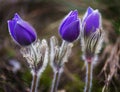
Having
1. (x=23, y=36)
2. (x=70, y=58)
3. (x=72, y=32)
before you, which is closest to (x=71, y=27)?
(x=72, y=32)

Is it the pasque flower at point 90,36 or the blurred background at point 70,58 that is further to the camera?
the blurred background at point 70,58

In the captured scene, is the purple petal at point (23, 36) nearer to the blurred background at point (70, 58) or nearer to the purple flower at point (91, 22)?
the purple flower at point (91, 22)

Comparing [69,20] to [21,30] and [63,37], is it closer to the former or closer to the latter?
[63,37]

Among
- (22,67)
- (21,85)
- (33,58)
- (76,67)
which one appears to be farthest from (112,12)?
(33,58)

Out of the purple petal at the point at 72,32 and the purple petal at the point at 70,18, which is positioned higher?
the purple petal at the point at 70,18

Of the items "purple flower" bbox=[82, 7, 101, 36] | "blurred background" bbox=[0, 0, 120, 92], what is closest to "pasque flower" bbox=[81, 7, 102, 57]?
"purple flower" bbox=[82, 7, 101, 36]

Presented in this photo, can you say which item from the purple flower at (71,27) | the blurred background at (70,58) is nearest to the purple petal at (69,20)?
the purple flower at (71,27)
